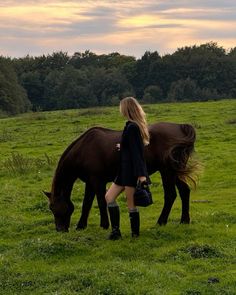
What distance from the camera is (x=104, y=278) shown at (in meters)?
7.62

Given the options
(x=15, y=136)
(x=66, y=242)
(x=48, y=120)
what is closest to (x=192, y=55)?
(x=48, y=120)

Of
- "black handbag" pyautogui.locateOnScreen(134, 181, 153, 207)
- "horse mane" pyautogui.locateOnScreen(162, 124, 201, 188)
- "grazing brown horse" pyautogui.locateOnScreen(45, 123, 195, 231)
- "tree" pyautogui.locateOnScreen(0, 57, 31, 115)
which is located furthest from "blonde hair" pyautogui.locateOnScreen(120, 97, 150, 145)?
"tree" pyautogui.locateOnScreen(0, 57, 31, 115)

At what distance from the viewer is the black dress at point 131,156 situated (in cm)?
938

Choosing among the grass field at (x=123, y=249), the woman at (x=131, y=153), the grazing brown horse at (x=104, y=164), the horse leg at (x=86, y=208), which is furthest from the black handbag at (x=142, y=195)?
the horse leg at (x=86, y=208)

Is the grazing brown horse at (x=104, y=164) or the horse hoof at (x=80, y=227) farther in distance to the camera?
the horse hoof at (x=80, y=227)

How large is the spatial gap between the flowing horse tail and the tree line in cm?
7118

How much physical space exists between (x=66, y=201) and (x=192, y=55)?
86515 millimetres

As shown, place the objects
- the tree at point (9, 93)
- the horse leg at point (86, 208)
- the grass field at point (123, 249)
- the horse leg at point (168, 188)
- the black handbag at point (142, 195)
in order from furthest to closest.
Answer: the tree at point (9, 93)
the horse leg at point (86, 208)
the horse leg at point (168, 188)
the black handbag at point (142, 195)
the grass field at point (123, 249)

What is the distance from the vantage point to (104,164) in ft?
34.9

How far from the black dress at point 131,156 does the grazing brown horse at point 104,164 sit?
0.99m

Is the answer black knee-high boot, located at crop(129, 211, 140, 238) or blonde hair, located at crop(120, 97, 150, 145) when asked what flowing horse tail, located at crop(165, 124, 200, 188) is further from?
blonde hair, located at crop(120, 97, 150, 145)

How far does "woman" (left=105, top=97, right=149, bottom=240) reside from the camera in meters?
9.38

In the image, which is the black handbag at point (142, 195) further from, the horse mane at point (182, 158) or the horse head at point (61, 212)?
the horse head at point (61, 212)

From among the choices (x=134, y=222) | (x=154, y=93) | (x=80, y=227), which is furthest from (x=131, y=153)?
(x=154, y=93)
